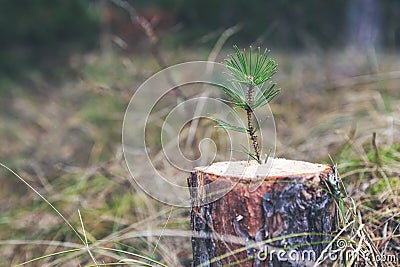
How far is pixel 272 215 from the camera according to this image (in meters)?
0.82

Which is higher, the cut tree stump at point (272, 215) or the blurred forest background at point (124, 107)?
the blurred forest background at point (124, 107)

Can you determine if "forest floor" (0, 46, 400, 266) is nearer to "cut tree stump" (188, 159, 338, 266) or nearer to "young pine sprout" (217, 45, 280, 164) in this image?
"cut tree stump" (188, 159, 338, 266)

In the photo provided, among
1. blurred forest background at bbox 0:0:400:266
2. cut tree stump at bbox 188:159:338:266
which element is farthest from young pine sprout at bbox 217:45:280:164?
blurred forest background at bbox 0:0:400:266

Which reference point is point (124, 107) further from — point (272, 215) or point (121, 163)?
point (272, 215)

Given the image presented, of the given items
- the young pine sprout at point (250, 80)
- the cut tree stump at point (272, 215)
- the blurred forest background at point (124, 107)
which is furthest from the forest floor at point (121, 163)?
the young pine sprout at point (250, 80)

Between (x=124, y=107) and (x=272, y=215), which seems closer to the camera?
(x=272, y=215)

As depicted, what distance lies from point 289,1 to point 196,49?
1.99 metres

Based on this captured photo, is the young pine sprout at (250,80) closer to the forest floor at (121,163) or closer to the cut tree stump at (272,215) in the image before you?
the cut tree stump at (272,215)

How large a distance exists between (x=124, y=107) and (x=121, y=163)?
0.98 meters

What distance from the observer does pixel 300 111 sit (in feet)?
8.18

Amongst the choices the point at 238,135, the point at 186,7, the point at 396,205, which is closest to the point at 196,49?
the point at 186,7

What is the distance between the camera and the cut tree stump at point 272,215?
817mm

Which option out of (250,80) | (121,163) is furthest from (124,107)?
(250,80)

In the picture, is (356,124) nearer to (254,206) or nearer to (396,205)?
(396,205)
